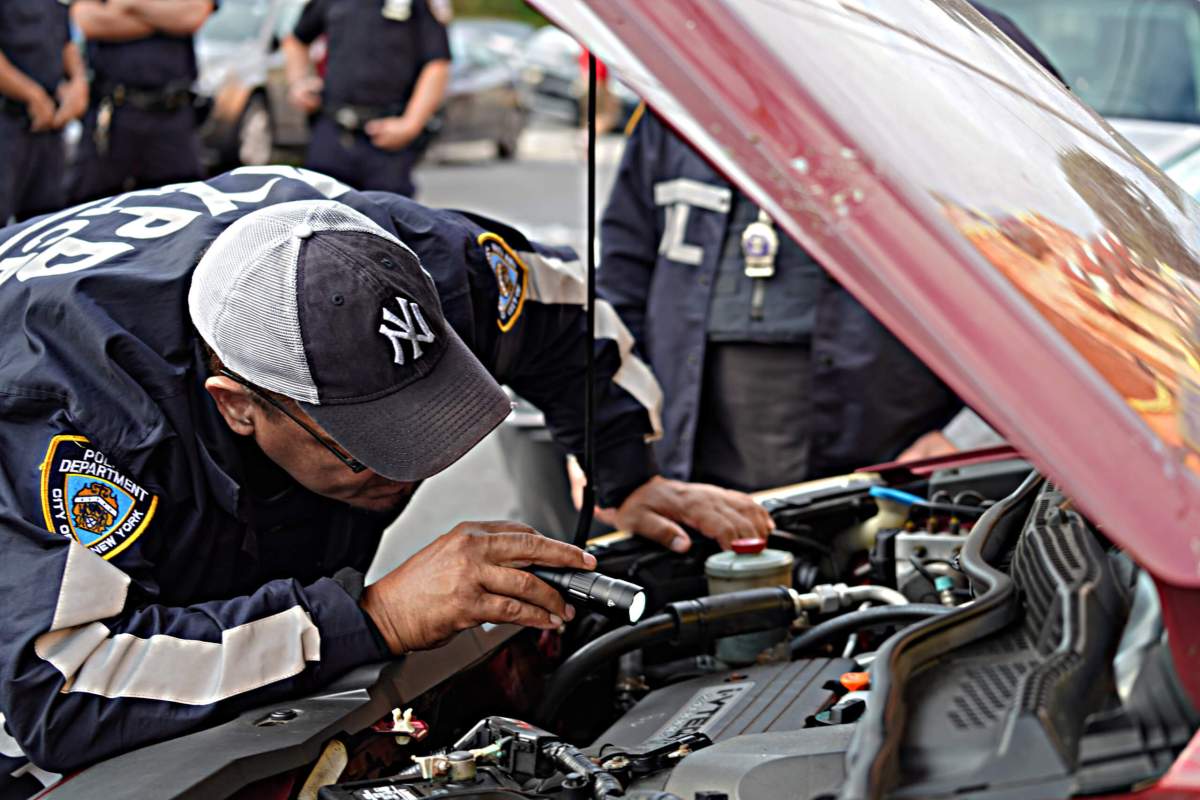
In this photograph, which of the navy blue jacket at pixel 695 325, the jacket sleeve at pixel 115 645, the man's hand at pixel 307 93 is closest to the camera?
the jacket sleeve at pixel 115 645

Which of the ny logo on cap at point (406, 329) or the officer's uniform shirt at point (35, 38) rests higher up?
the ny logo on cap at point (406, 329)

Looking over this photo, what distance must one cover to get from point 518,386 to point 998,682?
1.38 metres

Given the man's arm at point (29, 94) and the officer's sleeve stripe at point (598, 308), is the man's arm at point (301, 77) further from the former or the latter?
the officer's sleeve stripe at point (598, 308)

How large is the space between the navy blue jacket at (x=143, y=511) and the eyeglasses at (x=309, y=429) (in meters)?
0.09

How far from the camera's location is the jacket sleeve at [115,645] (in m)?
1.49

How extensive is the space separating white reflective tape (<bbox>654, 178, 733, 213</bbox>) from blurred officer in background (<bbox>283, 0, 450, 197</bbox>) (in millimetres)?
2899

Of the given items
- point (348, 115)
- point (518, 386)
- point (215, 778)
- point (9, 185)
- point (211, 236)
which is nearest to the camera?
point (215, 778)

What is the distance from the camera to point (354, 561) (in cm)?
211

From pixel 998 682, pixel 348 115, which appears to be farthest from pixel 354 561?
pixel 348 115

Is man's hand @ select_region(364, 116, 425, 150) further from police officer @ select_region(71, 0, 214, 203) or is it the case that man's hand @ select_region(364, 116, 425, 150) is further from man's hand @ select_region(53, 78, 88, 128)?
man's hand @ select_region(53, 78, 88, 128)

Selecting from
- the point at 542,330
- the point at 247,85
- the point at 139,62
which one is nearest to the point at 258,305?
Result: the point at 542,330

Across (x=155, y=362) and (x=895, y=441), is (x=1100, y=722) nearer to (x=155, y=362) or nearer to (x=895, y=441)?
(x=155, y=362)

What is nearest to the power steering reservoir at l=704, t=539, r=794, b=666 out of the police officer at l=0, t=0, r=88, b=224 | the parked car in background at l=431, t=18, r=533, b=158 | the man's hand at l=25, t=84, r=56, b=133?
the police officer at l=0, t=0, r=88, b=224

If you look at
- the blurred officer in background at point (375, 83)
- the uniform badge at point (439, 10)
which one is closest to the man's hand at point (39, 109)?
the blurred officer in background at point (375, 83)
